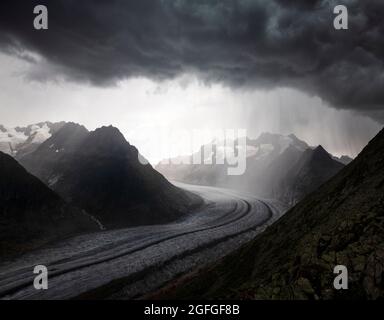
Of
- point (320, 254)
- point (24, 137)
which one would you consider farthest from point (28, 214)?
point (24, 137)

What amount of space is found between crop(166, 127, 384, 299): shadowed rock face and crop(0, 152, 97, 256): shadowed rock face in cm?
3338

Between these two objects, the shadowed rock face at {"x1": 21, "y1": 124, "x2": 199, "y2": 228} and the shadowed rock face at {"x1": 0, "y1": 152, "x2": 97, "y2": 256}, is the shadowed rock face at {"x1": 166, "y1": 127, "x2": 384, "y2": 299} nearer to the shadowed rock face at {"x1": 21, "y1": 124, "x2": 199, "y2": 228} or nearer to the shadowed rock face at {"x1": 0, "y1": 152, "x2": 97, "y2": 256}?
the shadowed rock face at {"x1": 0, "y1": 152, "x2": 97, "y2": 256}

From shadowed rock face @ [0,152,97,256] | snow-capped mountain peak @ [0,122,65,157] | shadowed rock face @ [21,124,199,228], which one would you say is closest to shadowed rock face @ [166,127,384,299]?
shadowed rock face @ [0,152,97,256]

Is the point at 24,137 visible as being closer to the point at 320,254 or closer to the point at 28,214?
the point at 28,214

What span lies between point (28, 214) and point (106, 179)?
3002 cm

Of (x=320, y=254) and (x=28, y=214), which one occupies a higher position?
(x=320, y=254)

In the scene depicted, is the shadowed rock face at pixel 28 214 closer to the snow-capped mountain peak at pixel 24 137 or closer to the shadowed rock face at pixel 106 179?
the shadowed rock face at pixel 106 179

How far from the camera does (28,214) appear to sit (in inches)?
2386

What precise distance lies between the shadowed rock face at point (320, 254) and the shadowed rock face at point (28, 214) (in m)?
33.4

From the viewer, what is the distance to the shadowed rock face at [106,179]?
80.0m

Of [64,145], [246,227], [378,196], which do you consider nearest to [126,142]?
[64,145]

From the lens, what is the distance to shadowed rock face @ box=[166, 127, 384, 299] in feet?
62.3

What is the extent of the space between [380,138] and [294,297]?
29.7 metres

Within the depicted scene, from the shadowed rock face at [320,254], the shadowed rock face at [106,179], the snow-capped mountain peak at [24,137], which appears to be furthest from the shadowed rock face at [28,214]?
the snow-capped mountain peak at [24,137]
